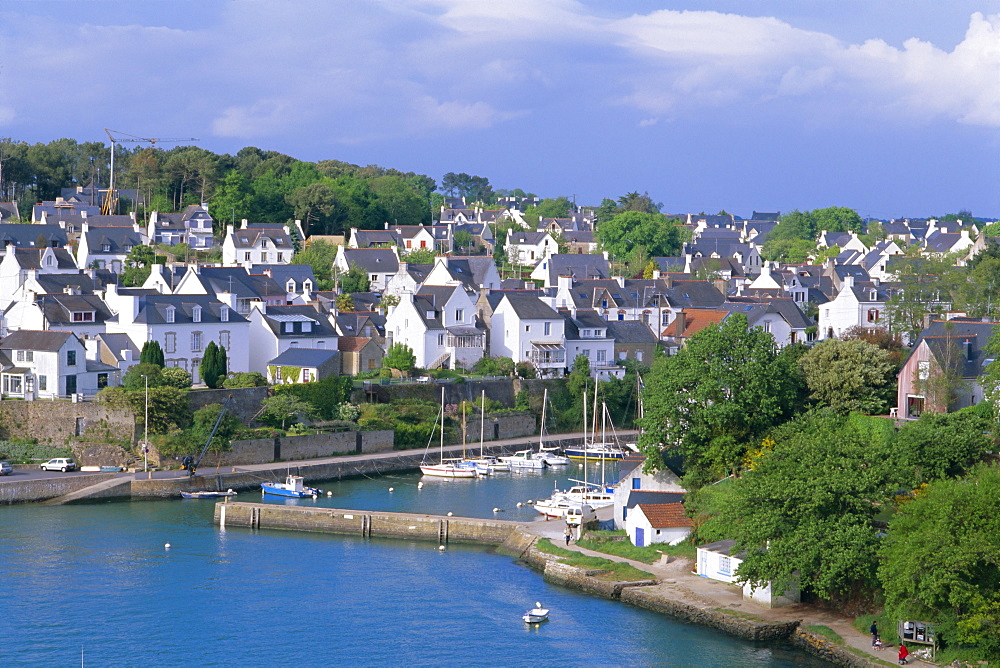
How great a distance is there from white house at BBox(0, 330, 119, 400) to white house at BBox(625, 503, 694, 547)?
2038 centimetres

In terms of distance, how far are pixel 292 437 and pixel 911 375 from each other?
19.0 metres

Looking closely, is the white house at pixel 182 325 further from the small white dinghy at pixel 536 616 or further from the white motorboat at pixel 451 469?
the small white dinghy at pixel 536 616

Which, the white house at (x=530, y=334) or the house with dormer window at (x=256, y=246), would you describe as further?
the house with dormer window at (x=256, y=246)

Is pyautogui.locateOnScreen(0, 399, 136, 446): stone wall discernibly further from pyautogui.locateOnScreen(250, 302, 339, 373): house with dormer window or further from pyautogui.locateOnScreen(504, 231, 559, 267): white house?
pyautogui.locateOnScreen(504, 231, 559, 267): white house

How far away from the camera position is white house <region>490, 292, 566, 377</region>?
2176 inches

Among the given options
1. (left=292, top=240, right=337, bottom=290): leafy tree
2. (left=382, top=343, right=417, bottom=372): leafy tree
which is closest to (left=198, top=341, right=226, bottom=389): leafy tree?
(left=382, top=343, right=417, bottom=372): leafy tree

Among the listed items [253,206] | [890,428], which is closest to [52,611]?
[890,428]

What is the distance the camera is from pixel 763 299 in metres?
63.5

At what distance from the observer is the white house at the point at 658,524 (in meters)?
32.3

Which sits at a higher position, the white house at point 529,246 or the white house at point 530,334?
the white house at point 529,246

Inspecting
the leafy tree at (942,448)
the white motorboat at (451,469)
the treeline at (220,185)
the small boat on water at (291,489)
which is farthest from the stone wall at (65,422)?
the treeline at (220,185)

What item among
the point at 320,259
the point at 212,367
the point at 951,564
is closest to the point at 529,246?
the point at 320,259

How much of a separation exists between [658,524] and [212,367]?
1971cm

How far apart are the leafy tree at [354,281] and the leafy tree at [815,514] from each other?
42031 millimetres
